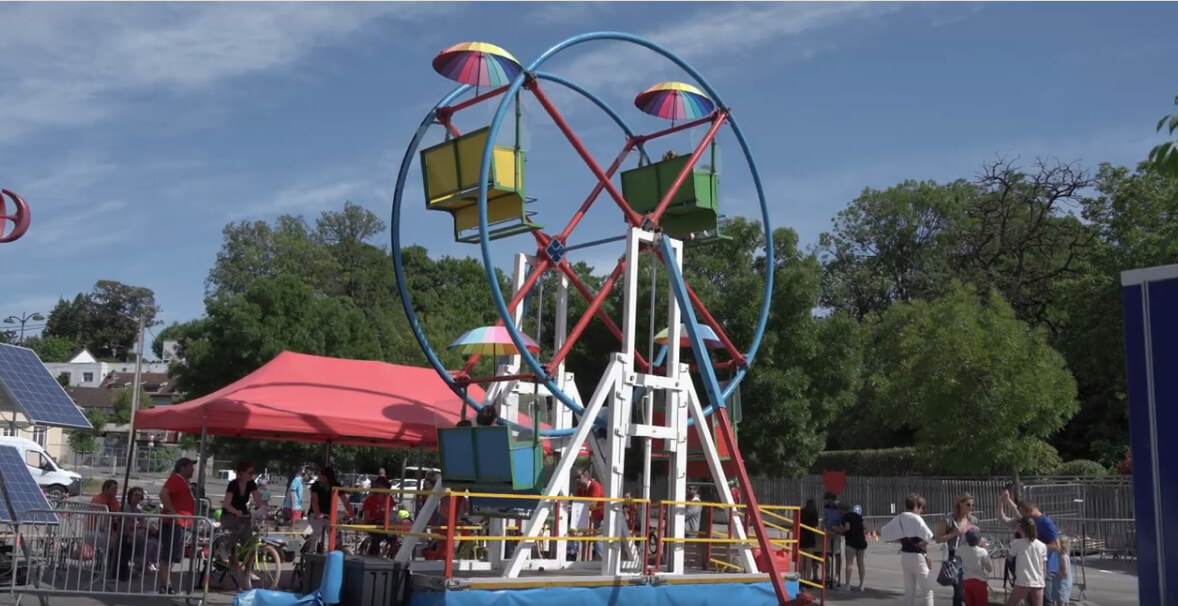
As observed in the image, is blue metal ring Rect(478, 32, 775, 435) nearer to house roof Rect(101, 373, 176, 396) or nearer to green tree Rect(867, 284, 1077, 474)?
green tree Rect(867, 284, 1077, 474)

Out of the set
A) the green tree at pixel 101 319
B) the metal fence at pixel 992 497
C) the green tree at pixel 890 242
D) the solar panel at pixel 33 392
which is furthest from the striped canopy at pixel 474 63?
the green tree at pixel 101 319

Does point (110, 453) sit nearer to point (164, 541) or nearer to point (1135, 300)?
point (164, 541)

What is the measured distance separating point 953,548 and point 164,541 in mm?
9791

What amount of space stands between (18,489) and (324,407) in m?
4.76

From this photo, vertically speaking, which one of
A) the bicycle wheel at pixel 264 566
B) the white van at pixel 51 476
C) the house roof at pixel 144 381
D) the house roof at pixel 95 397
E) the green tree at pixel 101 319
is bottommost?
the bicycle wheel at pixel 264 566

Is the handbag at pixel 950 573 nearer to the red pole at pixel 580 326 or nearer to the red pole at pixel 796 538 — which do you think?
the red pole at pixel 796 538

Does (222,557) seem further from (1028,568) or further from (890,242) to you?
(890,242)

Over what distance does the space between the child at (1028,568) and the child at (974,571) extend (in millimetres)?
342

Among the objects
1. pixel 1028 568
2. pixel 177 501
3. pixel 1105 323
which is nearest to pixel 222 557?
pixel 177 501

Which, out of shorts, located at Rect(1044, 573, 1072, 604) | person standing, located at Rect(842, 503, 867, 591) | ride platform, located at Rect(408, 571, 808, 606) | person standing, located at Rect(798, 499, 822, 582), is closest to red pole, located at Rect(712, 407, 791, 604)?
ride platform, located at Rect(408, 571, 808, 606)

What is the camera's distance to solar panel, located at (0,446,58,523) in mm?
12328

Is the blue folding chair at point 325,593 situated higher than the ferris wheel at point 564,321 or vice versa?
the ferris wheel at point 564,321

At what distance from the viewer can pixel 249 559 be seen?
15172 mm

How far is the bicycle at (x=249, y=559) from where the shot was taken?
1525 cm
